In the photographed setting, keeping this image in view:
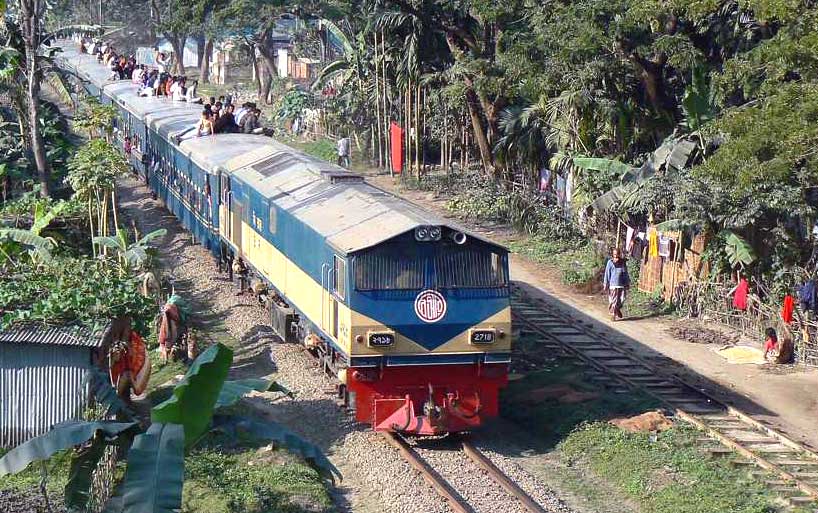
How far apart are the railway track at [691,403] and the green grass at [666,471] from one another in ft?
0.96

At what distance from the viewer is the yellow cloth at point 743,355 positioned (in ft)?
58.0

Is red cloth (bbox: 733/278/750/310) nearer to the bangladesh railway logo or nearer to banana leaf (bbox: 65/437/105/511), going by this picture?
the bangladesh railway logo

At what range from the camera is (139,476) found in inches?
340

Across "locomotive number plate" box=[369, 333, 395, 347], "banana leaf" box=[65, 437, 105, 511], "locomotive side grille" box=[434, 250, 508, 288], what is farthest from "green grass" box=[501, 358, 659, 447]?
"banana leaf" box=[65, 437, 105, 511]

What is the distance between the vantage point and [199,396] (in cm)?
967

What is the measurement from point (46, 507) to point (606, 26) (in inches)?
575

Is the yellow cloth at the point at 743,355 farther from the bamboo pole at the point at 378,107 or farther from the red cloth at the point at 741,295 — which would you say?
the bamboo pole at the point at 378,107

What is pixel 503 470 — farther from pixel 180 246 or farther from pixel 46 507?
pixel 180 246

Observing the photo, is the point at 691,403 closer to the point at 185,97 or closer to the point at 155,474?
the point at 155,474

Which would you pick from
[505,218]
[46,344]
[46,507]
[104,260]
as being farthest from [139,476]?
[505,218]

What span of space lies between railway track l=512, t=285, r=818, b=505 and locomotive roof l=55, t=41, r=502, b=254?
361 centimetres

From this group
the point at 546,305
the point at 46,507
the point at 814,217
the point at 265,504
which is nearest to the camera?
the point at 46,507

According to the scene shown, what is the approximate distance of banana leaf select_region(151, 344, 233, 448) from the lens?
9.57 m

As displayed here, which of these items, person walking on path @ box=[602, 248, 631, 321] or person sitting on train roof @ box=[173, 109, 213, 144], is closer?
person walking on path @ box=[602, 248, 631, 321]
